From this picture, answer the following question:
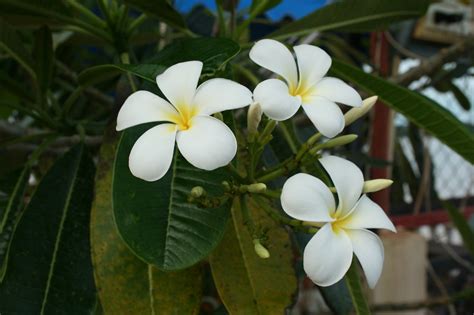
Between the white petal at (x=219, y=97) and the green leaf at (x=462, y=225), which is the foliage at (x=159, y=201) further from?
the green leaf at (x=462, y=225)

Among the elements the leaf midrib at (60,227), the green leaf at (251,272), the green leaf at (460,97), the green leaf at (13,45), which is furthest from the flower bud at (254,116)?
the green leaf at (460,97)

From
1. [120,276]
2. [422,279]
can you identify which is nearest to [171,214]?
[120,276]

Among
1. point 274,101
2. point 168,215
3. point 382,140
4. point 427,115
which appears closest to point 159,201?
point 168,215

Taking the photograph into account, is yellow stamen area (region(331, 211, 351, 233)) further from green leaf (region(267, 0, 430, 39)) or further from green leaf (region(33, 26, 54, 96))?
green leaf (region(33, 26, 54, 96))

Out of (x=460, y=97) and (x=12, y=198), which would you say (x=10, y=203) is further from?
(x=460, y=97)

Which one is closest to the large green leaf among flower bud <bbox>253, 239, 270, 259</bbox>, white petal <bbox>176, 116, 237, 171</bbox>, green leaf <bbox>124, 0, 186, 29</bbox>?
flower bud <bbox>253, 239, 270, 259</bbox>
